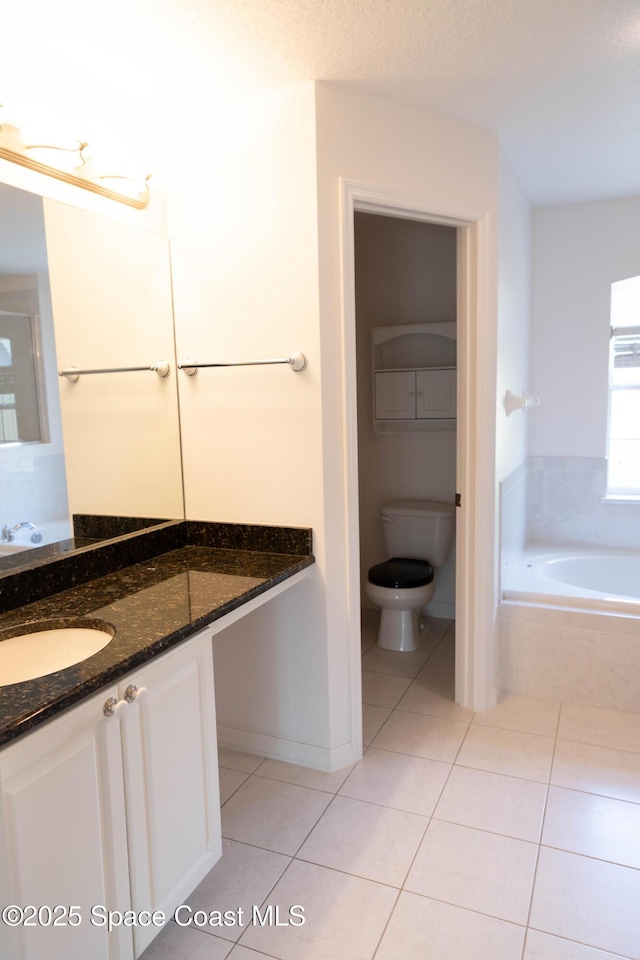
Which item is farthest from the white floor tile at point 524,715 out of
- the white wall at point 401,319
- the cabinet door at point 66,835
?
the cabinet door at point 66,835

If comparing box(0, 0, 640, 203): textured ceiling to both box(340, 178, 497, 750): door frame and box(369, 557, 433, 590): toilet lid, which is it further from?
box(369, 557, 433, 590): toilet lid

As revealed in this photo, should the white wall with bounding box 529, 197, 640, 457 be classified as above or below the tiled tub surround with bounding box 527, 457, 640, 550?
above

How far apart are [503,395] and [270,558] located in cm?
139

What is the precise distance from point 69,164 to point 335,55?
0.85 meters

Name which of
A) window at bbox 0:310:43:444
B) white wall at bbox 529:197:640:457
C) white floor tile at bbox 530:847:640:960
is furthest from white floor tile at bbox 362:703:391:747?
white wall at bbox 529:197:640:457

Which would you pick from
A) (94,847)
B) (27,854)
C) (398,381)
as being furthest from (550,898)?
(398,381)

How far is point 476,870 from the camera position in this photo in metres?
1.89

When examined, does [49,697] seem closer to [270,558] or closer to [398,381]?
[270,558]

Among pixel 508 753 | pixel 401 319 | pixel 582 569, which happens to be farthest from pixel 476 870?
pixel 401 319

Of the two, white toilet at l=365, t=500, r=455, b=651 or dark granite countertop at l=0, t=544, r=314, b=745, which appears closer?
dark granite countertop at l=0, t=544, r=314, b=745

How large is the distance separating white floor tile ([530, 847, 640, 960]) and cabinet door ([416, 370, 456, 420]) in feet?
7.19

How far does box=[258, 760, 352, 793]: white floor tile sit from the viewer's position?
2330 millimetres

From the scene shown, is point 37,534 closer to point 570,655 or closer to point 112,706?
point 112,706

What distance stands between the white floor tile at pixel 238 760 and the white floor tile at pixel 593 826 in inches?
41.7
